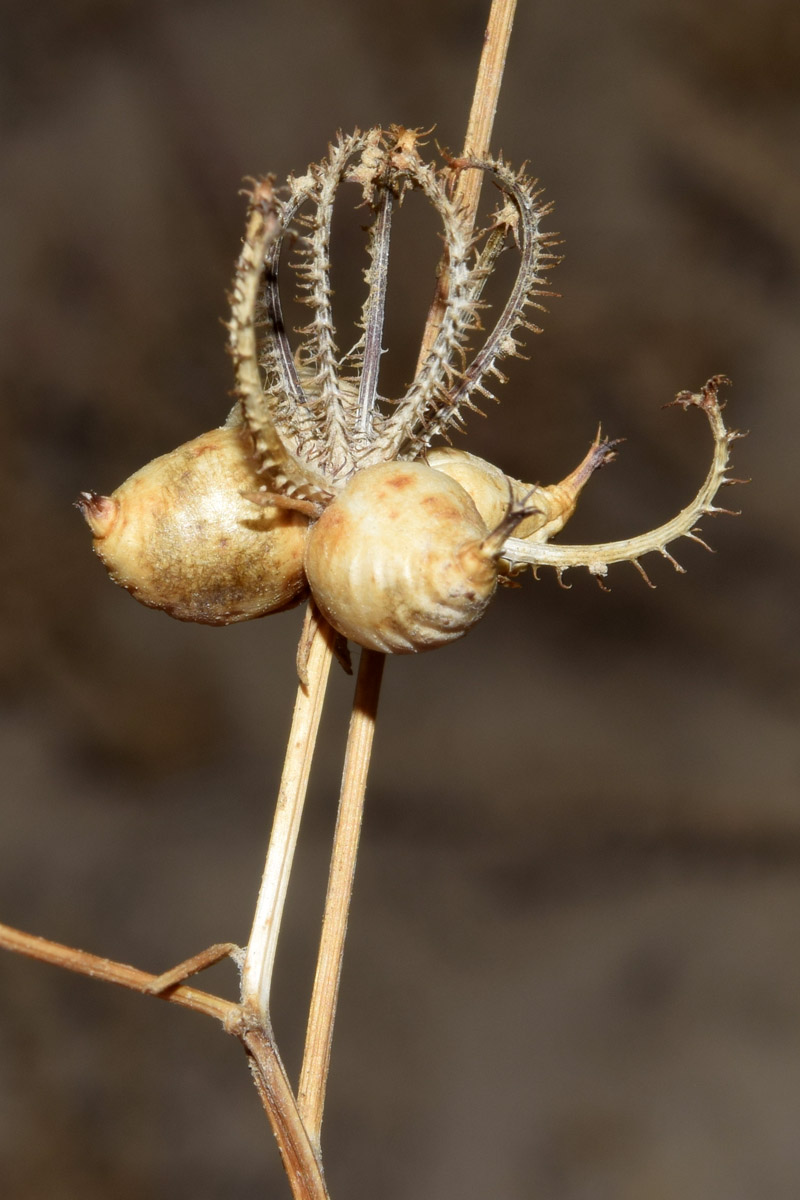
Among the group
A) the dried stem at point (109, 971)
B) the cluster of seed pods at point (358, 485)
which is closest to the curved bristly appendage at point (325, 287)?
the cluster of seed pods at point (358, 485)

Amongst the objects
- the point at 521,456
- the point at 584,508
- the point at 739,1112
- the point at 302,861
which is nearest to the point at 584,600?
the point at 584,508

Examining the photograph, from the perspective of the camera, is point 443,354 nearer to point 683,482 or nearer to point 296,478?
point 296,478

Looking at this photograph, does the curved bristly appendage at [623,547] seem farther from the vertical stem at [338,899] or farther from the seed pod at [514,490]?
the vertical stem at [338,899]

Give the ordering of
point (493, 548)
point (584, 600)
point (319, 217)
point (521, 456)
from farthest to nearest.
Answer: point (584, 600)
point (521, 456)
point (319, 217)
point (493, 548)

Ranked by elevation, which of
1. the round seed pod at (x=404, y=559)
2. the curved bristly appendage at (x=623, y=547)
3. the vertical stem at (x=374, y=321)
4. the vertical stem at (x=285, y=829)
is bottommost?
the vertical stem at (x=285, y=829)

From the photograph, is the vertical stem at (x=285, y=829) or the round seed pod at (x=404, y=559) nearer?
the round seed pod at (x=404, y=559)

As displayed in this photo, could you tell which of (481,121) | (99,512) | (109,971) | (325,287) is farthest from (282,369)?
(109,971)

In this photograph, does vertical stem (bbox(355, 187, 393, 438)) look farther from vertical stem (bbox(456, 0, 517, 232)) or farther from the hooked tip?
the hooked tip
